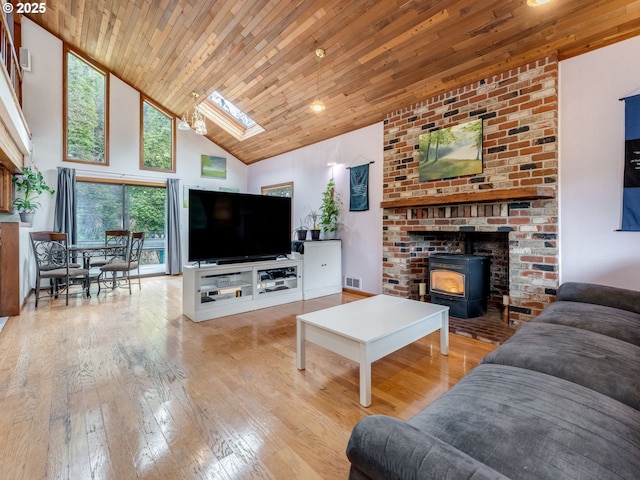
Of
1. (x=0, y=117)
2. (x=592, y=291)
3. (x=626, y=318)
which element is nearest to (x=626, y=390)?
(x=626, y=318)

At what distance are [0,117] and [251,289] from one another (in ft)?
10.7

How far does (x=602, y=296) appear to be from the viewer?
212cm

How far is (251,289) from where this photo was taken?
149 inches

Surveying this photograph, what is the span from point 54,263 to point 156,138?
3.11m

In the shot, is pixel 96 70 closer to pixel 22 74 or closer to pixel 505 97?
pixel 22 74

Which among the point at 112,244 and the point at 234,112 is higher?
the point at 234,112

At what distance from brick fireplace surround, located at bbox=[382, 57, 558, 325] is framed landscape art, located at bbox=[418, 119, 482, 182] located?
7 cm

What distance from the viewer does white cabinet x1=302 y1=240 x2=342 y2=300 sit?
4355 millimetres

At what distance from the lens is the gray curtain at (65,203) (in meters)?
5.18

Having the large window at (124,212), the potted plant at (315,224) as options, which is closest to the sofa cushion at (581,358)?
the potted plant at (315,224)

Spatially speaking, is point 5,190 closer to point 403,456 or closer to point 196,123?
point 196,123

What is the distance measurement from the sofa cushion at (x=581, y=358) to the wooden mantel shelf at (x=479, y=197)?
55.0 inches

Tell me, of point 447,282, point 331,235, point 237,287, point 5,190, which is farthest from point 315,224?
point 5,190

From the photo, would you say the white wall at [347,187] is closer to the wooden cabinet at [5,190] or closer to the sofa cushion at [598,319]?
the sofa cushion at [598,319]
